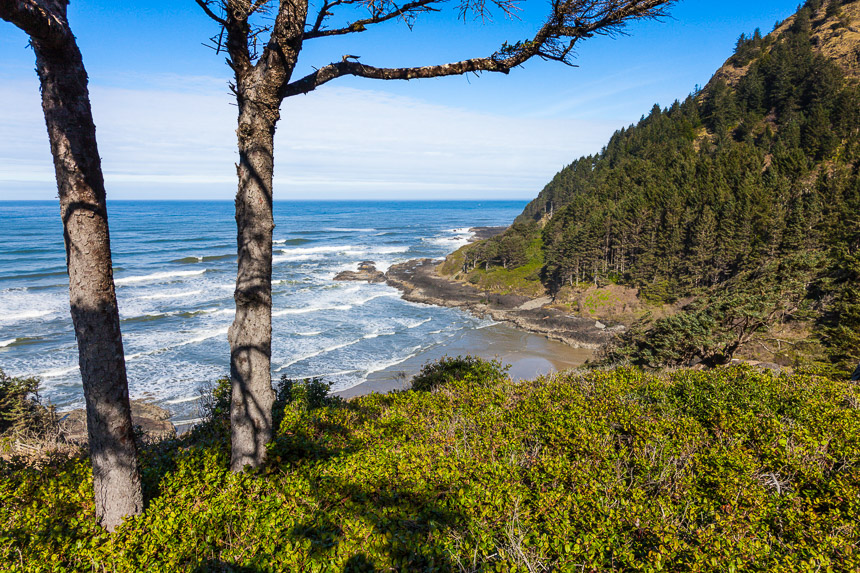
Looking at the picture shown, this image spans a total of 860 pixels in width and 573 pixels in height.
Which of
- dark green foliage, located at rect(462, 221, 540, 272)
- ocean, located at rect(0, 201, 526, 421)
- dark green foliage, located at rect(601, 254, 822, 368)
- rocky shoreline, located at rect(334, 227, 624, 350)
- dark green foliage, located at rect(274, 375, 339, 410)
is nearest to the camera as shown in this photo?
dark green foliage, located at rect(274, 375, 339, 410)

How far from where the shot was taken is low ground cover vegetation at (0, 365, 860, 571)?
10.5 ft

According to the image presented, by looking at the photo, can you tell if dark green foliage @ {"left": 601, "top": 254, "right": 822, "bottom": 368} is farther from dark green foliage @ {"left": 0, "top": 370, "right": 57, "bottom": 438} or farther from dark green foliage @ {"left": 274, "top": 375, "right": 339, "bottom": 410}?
dark green foliage @ {"left": 0, "top": 370, "right": 57, "bottom": 438}

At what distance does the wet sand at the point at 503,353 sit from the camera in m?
25.4

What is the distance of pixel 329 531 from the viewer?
352cm

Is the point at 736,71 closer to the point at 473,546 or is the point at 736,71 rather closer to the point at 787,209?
the point at 787,209

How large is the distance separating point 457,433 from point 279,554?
111 inches

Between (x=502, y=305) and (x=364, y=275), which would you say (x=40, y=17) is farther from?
(x=364, y=275)

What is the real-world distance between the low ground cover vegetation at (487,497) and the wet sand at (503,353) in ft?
61.2

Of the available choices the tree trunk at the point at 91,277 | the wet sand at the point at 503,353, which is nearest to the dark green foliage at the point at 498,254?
the wet sand at the point at 503,353

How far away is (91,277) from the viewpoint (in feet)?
11.8

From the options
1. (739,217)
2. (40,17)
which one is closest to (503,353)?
(40,17)

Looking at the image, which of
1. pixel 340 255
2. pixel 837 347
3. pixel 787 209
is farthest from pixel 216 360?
pixel 787 209

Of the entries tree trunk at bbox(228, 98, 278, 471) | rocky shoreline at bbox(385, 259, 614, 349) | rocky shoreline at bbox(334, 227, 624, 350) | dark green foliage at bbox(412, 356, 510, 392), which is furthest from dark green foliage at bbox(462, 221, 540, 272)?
tree trunk at bbox(228, 98, 278, 471)

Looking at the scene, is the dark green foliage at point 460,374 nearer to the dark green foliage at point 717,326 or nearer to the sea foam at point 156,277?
the dark green foliage at point 717,326
